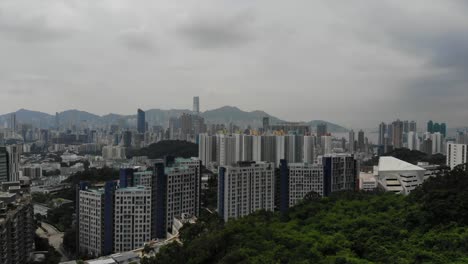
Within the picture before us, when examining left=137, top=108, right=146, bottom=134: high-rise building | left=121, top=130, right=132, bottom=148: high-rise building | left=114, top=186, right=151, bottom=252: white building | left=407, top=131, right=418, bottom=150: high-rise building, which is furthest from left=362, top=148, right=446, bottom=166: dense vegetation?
left=137, top=108, right=146, bottom=134: high-rise building

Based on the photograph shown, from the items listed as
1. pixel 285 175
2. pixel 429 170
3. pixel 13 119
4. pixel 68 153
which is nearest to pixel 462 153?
pixel 429 170

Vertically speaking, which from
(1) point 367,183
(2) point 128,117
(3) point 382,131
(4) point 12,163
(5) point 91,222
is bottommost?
(5) point 91,222

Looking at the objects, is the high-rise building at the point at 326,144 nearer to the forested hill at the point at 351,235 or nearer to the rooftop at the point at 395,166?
the rooftop at the point at 395,166

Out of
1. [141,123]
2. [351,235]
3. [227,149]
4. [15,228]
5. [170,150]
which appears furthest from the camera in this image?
[141,123]

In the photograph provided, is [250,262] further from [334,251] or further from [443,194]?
[443,194]

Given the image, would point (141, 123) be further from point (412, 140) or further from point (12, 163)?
point (12, 163)

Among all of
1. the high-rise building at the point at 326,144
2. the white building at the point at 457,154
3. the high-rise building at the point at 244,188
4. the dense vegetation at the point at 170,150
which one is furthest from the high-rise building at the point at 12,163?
the white building at the point at 457,154

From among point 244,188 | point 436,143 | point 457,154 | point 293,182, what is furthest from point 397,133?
point 244,188
